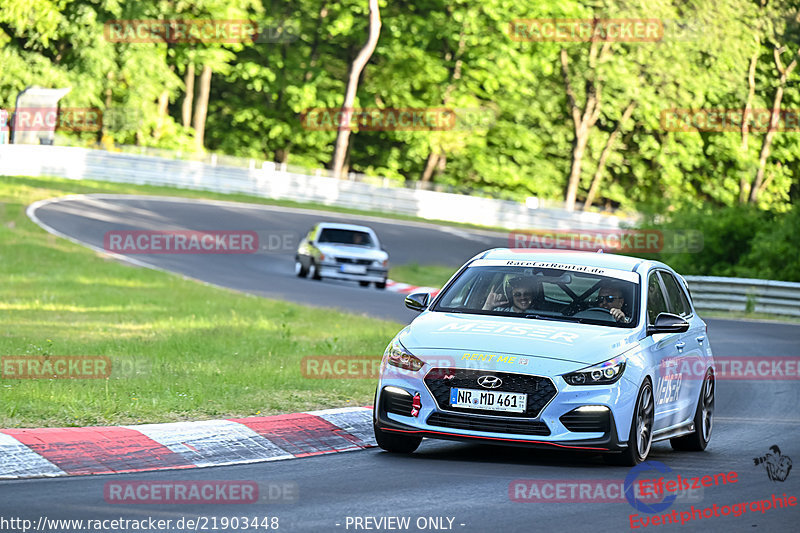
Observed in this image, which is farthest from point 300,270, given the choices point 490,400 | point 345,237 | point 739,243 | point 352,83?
point 352,83

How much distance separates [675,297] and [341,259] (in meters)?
19.4

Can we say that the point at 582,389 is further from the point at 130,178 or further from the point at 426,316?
the point at 130,178

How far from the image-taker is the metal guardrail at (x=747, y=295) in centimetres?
2895

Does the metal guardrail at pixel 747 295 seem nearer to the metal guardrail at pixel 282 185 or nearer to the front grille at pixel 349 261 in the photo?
the front grille at pixel 349 261

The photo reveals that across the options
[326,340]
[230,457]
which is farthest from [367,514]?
[326,340]

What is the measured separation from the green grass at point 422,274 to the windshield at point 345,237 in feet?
7.03

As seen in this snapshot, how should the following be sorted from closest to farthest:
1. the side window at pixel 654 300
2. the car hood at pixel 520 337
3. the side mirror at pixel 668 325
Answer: the car hood at pixel 520 337, the side mirror at pixel 668 325, the side window at pixel 654 300

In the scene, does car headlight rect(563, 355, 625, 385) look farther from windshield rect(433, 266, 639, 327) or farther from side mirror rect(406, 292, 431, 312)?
side mirror rect(406, 292, 431, 312)

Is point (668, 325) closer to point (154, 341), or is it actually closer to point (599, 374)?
point (599, 374)

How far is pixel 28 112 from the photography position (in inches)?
1858

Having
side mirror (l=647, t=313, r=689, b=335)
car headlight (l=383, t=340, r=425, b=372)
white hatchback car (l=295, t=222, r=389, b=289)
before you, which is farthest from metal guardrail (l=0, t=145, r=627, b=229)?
side mirror (l=647, t=313, r=689, b=335)

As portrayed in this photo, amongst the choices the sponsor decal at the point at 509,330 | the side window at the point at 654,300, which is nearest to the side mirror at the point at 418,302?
the sponsor decal at the point at 509,330

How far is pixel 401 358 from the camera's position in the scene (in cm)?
927

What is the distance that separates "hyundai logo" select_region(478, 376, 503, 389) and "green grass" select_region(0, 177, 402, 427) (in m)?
2.47
